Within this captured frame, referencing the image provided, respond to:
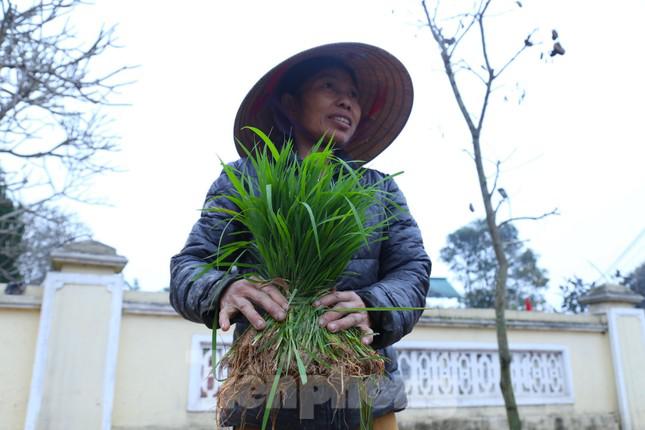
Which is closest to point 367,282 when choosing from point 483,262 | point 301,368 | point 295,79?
point 301,368

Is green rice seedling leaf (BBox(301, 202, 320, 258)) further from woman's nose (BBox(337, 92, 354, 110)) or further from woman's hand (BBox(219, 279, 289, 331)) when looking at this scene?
woman's nose (BBox(337, 92, 354, 110))

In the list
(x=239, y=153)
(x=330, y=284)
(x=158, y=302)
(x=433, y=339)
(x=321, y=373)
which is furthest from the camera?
(x=433, y=339)

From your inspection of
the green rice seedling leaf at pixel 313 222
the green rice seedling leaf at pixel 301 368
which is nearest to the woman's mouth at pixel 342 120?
the green rice seedling leaf at pixel 313 222

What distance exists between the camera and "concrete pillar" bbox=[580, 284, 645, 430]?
6.07 metres

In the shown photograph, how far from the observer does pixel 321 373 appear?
0.99 meters

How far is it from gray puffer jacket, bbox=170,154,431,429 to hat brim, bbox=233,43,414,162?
0.24 metres

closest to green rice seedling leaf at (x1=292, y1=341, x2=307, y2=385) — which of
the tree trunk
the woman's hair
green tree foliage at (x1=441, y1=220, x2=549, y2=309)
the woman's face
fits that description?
the woman's face

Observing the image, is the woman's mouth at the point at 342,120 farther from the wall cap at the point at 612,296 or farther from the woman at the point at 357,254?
the wall cap at the point at 612,296

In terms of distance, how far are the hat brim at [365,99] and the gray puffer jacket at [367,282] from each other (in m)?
0.24

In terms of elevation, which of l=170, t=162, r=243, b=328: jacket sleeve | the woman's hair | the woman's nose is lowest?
l=170, t=162, r=243, b=328: jacket sleeve

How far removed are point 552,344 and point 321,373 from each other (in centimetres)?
575

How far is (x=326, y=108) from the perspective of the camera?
1.55 meters

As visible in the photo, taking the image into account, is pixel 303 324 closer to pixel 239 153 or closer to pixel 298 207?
pixel 298 207

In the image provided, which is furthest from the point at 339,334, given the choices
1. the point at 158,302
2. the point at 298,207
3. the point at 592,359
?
the point at 592,359
